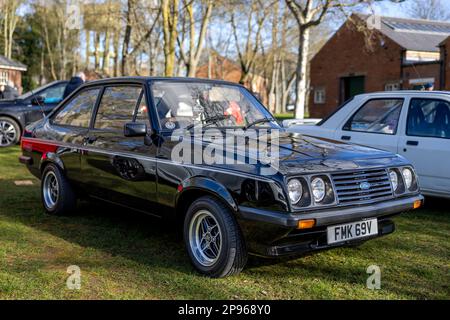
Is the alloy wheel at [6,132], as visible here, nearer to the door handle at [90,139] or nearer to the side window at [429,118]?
the door handle at [90,139]

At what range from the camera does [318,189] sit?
368 cm

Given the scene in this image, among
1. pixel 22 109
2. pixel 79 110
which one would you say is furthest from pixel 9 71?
pixel 79 110

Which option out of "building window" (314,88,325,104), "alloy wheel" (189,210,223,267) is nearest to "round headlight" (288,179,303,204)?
"alloy wheel" (189,210,223,267)

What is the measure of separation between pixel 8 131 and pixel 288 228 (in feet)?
35.4

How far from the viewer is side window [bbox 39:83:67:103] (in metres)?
12.7

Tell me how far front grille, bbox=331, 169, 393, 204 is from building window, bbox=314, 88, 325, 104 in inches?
1234

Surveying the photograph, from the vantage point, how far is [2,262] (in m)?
4.35

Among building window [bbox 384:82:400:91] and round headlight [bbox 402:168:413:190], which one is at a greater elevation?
building window [bbox 384:82:400:91]

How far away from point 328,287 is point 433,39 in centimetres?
3044

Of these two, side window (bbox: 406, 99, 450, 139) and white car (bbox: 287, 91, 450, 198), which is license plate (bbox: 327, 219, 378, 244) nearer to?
white car (bbox: 287, 91, 450, 198)

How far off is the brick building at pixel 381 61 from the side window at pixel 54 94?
17.3 metres

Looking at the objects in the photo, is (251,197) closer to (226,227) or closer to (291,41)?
(226,227)

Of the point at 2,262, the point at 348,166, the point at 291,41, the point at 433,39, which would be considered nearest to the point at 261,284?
the point at 348,166

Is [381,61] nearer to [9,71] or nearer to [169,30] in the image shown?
[169,30]
